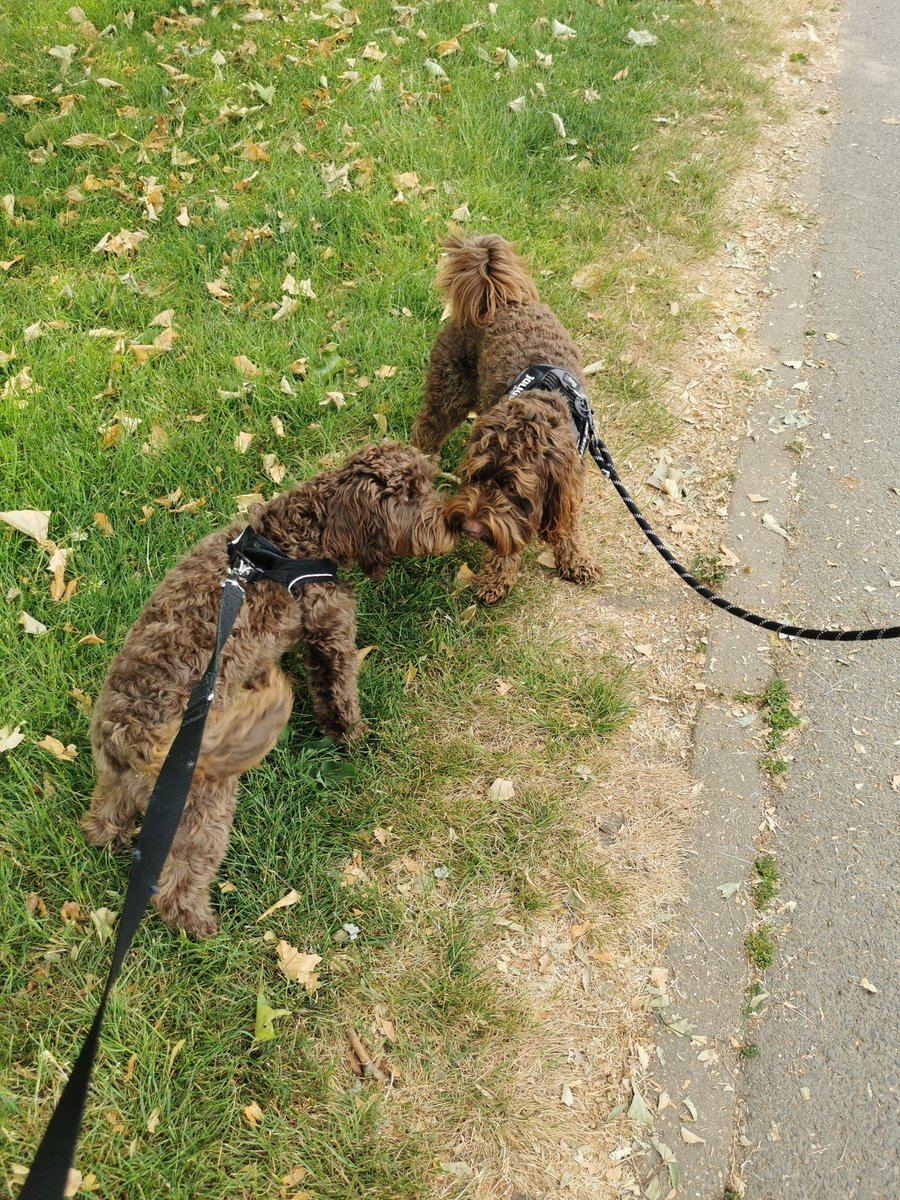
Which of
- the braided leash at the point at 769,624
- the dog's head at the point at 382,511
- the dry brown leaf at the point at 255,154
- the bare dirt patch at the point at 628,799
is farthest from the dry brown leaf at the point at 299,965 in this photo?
the dry brown leaf at the point at 255,154

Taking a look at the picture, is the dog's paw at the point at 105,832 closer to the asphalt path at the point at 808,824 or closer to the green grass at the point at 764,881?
the asphalt path at the point at 808,824

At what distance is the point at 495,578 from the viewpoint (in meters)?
3.95

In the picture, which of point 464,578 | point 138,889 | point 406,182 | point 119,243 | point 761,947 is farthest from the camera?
point 406,182

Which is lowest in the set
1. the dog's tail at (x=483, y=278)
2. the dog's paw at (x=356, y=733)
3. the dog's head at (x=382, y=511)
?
the dog's paw at (x=356, y=733)

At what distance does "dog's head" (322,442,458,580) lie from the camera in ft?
10.3

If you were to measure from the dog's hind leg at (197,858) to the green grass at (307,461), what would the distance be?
4.1 inches

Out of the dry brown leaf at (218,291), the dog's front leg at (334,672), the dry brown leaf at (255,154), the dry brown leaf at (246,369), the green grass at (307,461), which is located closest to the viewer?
the green grass at (307,461)

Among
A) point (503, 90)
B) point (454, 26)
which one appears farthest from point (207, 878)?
point (454, 26)

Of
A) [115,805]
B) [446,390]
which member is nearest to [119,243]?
[446,390]

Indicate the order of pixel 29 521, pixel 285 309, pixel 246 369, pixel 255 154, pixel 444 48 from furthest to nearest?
pixel 444 48
pixel 255 154
pixel 285 309
pixel 246 369
pixel 29 521

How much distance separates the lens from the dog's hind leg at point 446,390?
440cm

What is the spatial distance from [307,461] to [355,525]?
1372 mm

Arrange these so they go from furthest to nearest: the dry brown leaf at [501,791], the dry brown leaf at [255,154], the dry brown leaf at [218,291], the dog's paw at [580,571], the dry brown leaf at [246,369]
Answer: the dry brown leaf at [255,154] < the dry brown leaf at [218,291] < the dry brown leaf at [246,369] < the dog's paw at [580,571] < the dry brown leaf at [501,791]

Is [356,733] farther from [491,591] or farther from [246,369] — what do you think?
[246,369]
